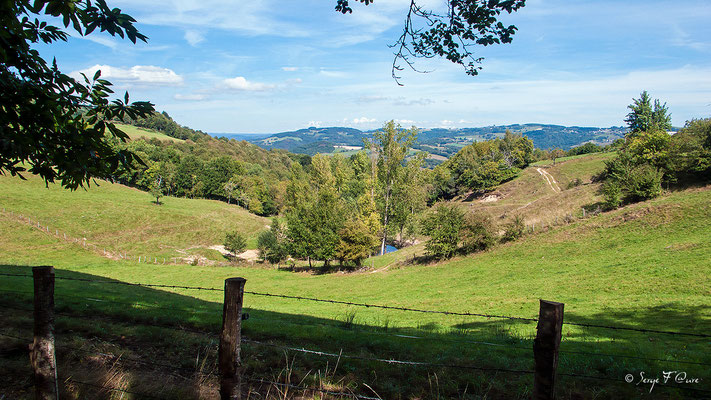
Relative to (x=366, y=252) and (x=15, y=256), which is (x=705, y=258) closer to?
(x=366, y=252)

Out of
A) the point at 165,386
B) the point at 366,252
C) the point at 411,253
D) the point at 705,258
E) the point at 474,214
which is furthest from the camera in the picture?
the point at 411,253

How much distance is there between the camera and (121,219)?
194 feet

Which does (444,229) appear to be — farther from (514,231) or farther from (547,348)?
(547,348)

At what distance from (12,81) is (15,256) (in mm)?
44745

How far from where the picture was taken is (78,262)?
128ft

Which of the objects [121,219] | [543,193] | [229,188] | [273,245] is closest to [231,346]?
[273,245]


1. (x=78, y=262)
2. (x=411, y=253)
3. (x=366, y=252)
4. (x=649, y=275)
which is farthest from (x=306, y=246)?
→ (x=649, y=275)

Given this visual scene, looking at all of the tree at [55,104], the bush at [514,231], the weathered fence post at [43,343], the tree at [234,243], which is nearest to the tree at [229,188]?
the tree at [234,243]

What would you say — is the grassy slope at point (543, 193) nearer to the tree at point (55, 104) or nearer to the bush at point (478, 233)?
the bush at point (478, 233)

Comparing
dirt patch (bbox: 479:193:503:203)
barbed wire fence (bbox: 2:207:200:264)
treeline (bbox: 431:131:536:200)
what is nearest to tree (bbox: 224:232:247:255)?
barbed wire fence (bbox: 2:207:200:264)

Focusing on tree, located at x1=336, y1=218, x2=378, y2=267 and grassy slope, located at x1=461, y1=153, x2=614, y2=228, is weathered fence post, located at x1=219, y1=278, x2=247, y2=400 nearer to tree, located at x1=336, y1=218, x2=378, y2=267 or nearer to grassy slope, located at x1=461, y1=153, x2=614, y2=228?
tree, located at x1=336, y1=218, x2=378, y2=267

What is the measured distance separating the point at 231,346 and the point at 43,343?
2.70 m

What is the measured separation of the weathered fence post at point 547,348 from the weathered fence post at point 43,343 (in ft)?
19.1

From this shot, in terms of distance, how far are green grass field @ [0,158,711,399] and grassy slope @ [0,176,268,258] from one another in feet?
23.1
